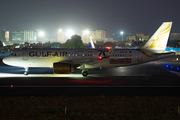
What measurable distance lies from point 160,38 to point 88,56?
37.0 feet

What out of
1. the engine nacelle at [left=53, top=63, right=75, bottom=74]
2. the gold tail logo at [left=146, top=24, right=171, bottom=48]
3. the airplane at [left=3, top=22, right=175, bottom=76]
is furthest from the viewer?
the gold tail logo at [left=146, top=24, right=171, bottom=48]

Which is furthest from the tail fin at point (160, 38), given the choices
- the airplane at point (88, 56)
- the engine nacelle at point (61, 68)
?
the engine nacelle at point (61, 68)

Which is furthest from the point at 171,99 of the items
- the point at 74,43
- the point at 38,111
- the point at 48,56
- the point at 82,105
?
the point at 74,43

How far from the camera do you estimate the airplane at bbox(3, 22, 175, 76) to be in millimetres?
30797

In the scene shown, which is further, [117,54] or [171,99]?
[117,54]

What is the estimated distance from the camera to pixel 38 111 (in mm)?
13453

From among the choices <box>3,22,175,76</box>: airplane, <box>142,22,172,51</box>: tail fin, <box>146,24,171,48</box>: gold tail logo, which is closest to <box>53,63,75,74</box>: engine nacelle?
<box>3,22,175,76</box>: airplane

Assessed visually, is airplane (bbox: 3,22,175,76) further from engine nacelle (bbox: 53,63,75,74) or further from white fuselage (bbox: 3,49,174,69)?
engine nacelle (bbox: 53,63,75,74)

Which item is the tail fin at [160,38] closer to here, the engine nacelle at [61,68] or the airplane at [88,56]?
the airplane at [88,56]

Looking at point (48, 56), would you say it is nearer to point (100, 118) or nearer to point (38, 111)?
point (38, 111)

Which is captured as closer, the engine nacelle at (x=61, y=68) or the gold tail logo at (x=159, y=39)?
the engine nacelle at (x=61, y=68)

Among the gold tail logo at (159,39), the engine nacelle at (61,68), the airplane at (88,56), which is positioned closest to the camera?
the engine nacelle at (61,68)

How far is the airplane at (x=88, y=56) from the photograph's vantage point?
3080 centimetres

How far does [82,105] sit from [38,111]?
121 inches
